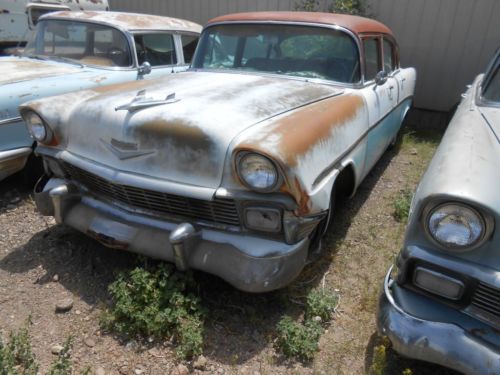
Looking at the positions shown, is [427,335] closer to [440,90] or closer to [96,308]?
[96,308]

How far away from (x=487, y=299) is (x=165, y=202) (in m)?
1.60

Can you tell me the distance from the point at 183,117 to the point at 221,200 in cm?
50

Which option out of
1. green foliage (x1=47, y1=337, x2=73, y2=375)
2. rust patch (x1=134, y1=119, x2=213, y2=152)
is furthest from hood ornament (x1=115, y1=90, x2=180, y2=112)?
green foliage (x1=47, y1=337, x2=73, y2=375)

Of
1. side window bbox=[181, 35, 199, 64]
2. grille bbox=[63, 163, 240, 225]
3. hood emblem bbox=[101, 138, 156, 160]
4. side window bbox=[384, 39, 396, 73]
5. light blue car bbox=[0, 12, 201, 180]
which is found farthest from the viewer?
side window bbox=[181, 35, 199, 64]

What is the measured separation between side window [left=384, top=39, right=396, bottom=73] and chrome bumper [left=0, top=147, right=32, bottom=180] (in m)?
3.35

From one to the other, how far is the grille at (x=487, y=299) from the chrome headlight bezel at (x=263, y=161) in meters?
0.94

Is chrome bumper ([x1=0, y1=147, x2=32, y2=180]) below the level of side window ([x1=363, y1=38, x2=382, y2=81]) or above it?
below

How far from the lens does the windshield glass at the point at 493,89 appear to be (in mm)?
2640

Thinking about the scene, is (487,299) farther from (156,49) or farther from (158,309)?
(156,49)

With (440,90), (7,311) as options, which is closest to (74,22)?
(7,311)

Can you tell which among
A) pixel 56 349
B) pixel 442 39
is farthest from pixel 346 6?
pixel 56 349

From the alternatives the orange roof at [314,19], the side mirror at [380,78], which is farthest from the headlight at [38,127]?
the side mirror at [380,78]

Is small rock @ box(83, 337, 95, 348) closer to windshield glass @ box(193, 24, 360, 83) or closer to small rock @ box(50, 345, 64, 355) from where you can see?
small rock @ box(50, 345, 64, 355)

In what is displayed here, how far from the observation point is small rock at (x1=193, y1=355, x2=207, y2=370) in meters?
1.97
